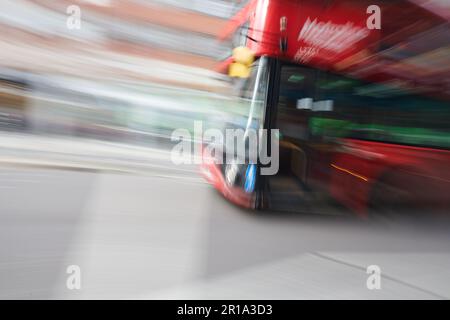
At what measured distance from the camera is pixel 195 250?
11.7 ft

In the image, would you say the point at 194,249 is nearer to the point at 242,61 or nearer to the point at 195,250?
the point at 195,250

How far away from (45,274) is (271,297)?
68.3 inches

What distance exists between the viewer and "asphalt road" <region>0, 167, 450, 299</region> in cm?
291

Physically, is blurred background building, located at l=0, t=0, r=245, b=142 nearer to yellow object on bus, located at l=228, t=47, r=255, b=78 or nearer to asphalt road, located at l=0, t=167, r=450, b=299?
yellow object on bus, located at l=228, t=47, r=255, b=78

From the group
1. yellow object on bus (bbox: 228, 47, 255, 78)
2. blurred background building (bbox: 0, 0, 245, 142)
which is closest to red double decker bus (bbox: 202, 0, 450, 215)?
yellow object on bus (bbox: 228, 47, 255, 78)

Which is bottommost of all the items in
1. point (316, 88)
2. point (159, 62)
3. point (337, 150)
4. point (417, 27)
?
point (337, 150)

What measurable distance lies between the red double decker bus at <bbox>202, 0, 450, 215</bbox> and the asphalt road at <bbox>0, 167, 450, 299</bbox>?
1.21 ft

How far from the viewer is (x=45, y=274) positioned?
2938mm

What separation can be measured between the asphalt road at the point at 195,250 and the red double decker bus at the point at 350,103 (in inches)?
14.6

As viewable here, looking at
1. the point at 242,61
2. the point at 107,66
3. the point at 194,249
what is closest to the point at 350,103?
the point at 242,61

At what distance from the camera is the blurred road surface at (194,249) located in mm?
2910

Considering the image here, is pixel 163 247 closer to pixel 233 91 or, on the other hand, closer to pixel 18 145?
pixel 233 91

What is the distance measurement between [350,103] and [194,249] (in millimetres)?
2369
